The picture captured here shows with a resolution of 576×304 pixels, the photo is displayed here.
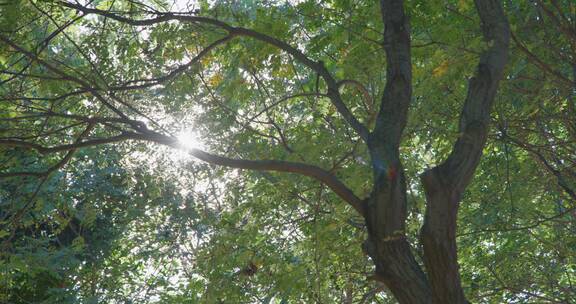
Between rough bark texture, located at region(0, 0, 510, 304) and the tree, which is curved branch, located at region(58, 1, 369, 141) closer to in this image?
the tree

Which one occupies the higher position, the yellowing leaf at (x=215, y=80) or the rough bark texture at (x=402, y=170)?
the yellowing leaf at (x=215, y=80)

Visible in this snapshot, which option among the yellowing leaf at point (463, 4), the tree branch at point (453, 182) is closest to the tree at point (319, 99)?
the tree branch at point (453, 182)

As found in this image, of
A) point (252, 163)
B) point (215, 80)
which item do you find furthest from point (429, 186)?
point (215, 80)

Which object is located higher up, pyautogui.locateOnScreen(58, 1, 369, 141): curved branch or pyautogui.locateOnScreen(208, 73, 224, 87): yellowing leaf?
pyautogui.locateOnScreen(208, 73, 224, 87): yellowing leaf

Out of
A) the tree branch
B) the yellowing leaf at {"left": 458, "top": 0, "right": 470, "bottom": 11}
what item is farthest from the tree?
the yellowing leaf at {"left": 458, "top": 0, "right": 470, "bottom": 11}

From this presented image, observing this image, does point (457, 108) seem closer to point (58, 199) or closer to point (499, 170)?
point (499, 170)

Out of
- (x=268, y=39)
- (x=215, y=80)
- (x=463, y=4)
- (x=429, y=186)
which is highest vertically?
(x=215, y=80)

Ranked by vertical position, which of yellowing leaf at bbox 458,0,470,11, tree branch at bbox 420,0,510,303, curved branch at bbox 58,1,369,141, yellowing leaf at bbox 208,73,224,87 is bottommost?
tree branch at bbox 420,0,510,303

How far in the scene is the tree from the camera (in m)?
3.40

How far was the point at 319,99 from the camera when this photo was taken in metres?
5.68

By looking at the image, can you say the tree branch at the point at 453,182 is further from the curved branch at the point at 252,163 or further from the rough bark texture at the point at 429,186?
the curved branch at the point at 252,163

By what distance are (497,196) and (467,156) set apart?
3.16 meters

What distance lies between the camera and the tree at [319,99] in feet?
11.2

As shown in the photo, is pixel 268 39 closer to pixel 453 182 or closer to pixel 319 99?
pixel 453 182
